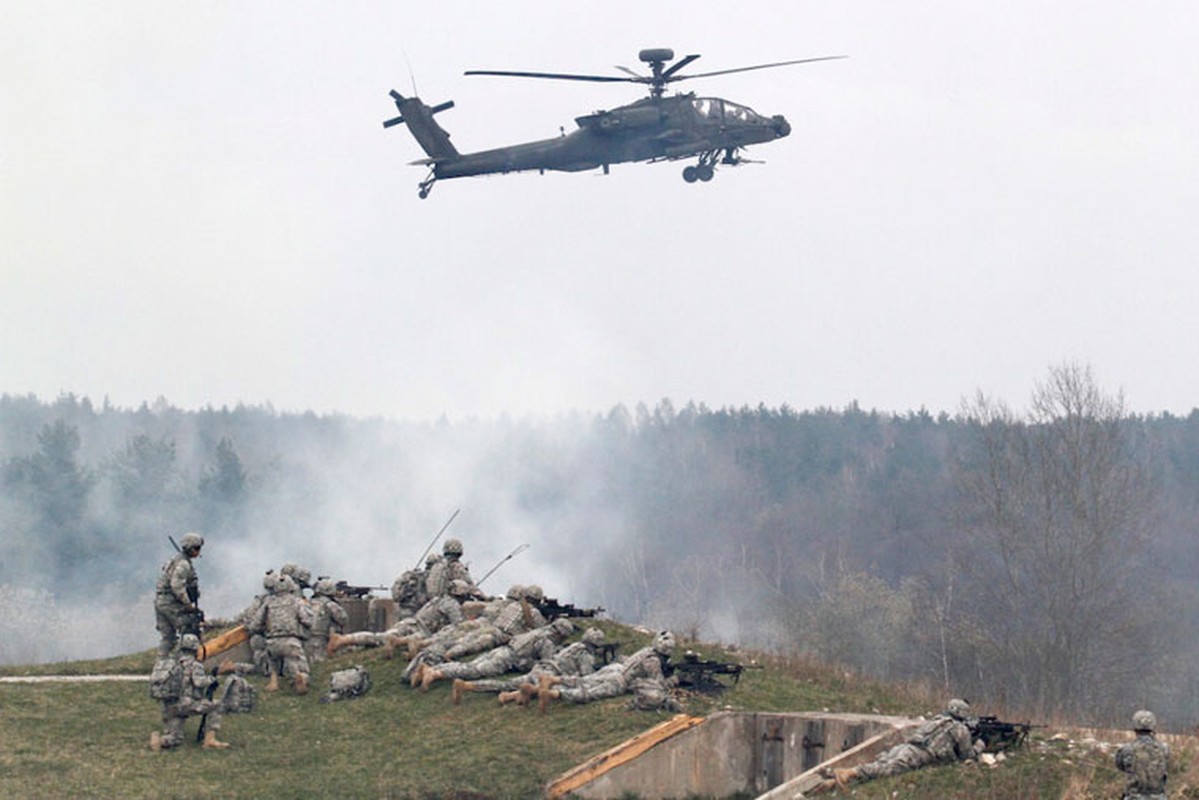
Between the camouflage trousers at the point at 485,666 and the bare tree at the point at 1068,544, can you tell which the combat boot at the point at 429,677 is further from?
the bare tree at the point at 1068,544

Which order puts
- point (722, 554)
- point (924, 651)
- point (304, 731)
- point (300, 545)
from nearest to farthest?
point (304, 731), point (924, 651), point (300, 545), point (722, 554)

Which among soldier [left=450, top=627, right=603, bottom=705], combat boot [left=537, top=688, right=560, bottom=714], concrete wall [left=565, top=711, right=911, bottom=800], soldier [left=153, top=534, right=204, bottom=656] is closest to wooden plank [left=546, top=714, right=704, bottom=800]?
concrete wall [left=565, top=711, right=911, bottom=800]

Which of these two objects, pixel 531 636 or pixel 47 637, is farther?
pixel 47 637

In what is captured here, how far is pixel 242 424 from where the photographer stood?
157250mm

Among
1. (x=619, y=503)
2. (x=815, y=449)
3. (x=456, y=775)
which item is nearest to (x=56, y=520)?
(x=619, y=503)

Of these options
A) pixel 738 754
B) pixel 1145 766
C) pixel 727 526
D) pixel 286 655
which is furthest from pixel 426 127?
pixel 727 526

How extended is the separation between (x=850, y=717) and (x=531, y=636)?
19.1 feet

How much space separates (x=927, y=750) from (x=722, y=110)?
2707 centimetres

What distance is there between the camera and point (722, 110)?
1746 inches

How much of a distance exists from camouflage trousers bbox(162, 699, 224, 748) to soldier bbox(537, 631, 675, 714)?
4.55m

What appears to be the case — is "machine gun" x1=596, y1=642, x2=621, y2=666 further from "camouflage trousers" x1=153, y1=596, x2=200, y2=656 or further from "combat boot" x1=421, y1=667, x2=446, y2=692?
"camouflage trousers" x1=153, y1=596, x2=200, y2=656

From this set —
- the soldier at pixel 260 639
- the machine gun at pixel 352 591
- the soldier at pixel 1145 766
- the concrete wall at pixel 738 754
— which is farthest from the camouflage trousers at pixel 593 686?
the machine gun at pixel 352 591

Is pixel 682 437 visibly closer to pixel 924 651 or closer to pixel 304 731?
pixel 924 651

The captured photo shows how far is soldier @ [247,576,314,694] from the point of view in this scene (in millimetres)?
26891
